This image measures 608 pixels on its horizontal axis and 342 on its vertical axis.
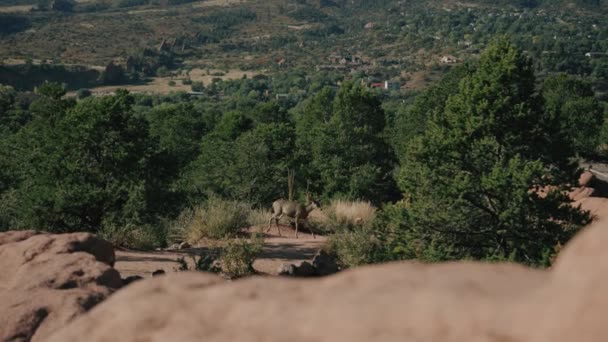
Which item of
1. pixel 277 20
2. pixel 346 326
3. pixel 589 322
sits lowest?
pixel 277 20

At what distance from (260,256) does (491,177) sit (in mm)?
5350

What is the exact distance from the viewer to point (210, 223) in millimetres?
17938

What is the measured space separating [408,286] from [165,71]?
402ft

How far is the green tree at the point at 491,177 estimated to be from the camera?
11.6 m

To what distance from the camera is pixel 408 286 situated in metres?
2.63

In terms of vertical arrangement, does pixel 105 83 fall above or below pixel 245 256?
below

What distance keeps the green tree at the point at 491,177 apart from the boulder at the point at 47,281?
529cm

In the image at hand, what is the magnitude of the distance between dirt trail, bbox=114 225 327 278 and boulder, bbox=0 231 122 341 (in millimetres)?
3463

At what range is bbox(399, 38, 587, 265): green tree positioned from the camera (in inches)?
456

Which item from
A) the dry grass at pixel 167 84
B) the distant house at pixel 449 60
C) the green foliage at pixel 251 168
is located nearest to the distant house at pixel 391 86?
the distant house at pixel 449 60

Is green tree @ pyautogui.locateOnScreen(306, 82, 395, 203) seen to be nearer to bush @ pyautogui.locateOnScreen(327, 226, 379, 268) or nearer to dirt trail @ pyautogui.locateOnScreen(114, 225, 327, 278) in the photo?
dirt trail @ pyautogui.locateOnScreen(114, 225, 327, 278)

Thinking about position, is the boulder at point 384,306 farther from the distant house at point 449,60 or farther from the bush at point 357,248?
the distant house at point 449,60

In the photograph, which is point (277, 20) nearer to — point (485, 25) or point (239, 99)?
point (485, 25)

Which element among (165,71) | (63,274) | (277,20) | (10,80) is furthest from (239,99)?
(277,20)
